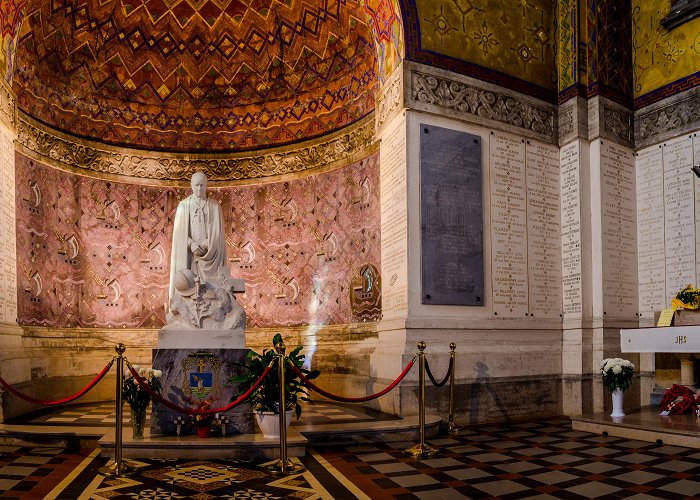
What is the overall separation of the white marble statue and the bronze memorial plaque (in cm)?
294

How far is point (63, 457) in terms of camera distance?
6.87 metres

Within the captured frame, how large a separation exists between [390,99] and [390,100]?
0.05 ft

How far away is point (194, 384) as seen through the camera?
7379 mm

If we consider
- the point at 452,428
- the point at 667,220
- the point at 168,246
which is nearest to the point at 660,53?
the point at 667,220

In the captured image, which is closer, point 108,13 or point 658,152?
point 658,152

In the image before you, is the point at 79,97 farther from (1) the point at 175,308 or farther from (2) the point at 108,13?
(1) the point at 175,308

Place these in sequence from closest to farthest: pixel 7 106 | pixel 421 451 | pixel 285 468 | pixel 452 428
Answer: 1. pixel 285 468
2. pixel 421 451
3. pixel 452 428
4. pixel 7 106

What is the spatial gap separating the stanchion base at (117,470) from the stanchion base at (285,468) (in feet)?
4.27

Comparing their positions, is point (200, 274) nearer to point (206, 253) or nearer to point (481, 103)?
point (206, 253)

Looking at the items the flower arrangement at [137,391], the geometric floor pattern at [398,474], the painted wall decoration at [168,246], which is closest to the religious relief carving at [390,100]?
the painted wall decoration at [168,246]

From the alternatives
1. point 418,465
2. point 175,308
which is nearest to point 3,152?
point 175,308

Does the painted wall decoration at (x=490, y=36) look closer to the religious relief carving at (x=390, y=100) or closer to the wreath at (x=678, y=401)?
the religious relief carving at (x=390, y=100)

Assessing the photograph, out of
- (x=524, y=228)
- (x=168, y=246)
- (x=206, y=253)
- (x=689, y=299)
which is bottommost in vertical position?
(x=689, y=299)

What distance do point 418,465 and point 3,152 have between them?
25.2 ft
